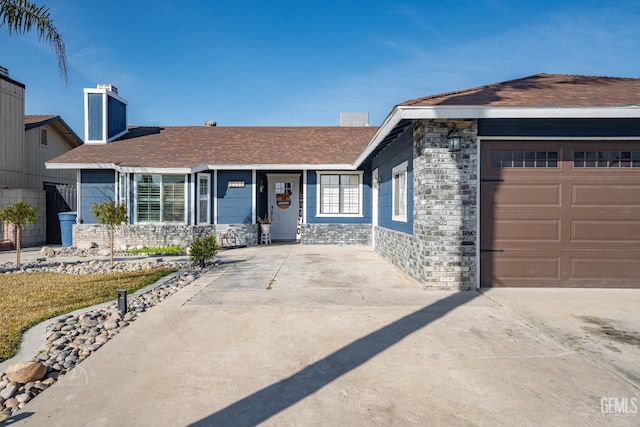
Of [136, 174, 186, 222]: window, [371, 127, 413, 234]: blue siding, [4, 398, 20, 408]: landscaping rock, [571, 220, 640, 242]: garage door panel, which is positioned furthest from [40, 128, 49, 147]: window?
[571, 220, 640, 242]: garage door panel

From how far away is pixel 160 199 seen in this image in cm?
1164

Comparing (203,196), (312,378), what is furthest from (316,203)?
(312,378)

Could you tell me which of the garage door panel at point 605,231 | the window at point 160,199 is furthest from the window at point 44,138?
the garage door panel at point 605,231

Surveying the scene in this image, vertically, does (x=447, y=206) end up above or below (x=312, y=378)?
above

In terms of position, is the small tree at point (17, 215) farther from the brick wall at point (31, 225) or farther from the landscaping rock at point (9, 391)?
the landscaping rock at point (9, 391)

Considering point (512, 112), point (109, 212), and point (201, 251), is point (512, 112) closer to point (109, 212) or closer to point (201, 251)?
point (201, 251)

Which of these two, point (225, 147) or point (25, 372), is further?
point (225, 147)

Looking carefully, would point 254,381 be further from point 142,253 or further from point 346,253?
point 142,253

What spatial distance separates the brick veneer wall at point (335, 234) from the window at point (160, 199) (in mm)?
4546

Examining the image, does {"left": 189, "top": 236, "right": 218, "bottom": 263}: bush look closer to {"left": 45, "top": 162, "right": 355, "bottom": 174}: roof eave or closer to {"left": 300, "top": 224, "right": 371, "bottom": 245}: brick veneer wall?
{"left": 45, "top": 162, "right": 355, "bottom": 174}: roof eave

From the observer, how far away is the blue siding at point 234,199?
491 inches

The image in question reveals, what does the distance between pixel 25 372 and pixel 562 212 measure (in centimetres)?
746

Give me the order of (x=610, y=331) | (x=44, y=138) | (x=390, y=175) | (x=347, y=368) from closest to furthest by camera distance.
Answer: (x=347, y=368) → (x=610, y=331) → (x=390, y=175) → (x=44, y=138)

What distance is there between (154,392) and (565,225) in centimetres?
654
